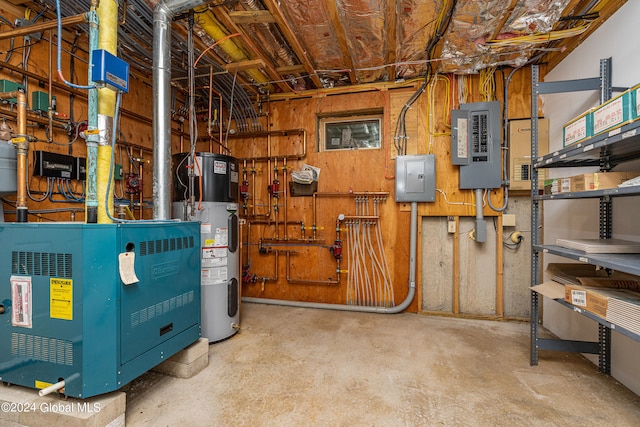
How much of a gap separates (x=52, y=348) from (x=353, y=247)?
256 centimetres

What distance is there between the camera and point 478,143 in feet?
9.18

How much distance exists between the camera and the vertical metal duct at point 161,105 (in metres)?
1.85

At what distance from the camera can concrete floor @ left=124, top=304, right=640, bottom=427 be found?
1.46 meters

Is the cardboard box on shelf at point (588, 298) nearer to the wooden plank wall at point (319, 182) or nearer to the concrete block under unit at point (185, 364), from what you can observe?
the wooden plank wall at point (319, 182)

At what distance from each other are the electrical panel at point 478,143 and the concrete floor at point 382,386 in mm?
1539

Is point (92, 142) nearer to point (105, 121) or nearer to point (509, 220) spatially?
point (105, 121)

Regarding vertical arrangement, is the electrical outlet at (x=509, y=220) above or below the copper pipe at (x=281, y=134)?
below

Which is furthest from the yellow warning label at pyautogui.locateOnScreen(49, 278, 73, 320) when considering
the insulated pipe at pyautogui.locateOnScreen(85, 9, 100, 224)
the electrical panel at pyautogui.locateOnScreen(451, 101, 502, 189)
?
the electrical panel at pyautogui.locateOnScreen(451, 101, 502, 189)

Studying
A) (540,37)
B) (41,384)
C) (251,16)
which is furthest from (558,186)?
(41,384)

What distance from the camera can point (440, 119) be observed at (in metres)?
3.00

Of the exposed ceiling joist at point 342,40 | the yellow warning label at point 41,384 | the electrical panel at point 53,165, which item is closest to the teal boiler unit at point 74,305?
the yellow warning label at point 41,384

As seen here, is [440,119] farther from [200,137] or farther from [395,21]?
[200,137]

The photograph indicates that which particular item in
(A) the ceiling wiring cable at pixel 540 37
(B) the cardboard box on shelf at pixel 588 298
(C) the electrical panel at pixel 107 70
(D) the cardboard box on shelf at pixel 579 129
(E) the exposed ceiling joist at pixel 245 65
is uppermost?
(A) the ceiling wiring cable at pixel 540 37

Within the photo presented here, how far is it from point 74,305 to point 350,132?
2.99 m
